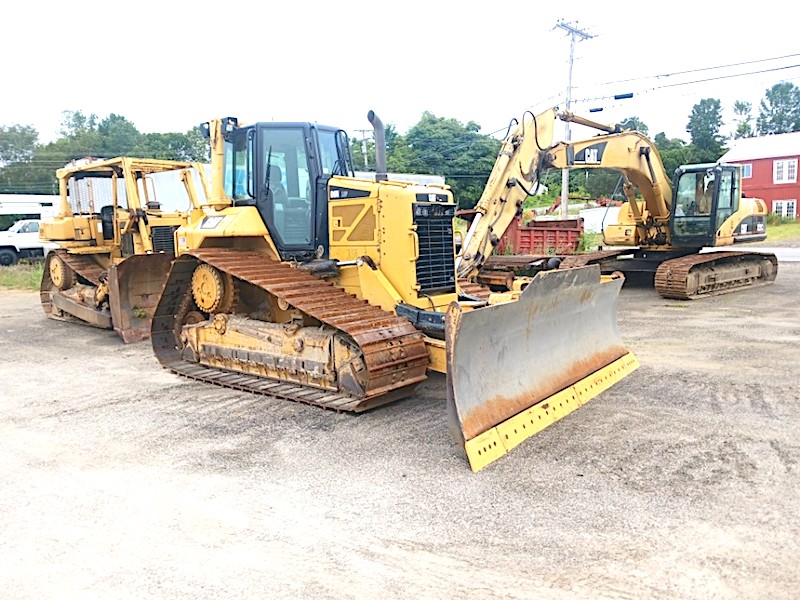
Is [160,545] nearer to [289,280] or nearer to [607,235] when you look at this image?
[289,280]

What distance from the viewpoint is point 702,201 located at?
45.1 feet

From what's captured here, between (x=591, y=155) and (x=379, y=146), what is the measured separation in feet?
23.2

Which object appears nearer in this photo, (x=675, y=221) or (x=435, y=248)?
(x=435, y=248)

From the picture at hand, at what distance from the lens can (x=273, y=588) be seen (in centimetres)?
314

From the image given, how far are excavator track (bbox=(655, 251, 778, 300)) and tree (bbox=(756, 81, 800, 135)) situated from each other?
88.6 m

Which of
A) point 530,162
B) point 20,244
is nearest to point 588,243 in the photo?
point 530,162

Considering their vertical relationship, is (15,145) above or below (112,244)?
above

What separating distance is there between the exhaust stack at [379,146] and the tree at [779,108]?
325ft

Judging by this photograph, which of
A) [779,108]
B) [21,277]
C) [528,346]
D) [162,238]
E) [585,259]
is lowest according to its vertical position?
[21,277]

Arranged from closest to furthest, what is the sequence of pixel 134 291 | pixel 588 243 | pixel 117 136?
pixel 134 291
pixel 588 243
pixel 117 136

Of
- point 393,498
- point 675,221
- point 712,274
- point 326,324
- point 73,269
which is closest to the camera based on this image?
point 393,498

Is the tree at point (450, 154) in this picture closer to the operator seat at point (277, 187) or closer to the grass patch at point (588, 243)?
the grass patch at point (588, 243)

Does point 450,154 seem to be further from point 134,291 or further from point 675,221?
A: point 134,291

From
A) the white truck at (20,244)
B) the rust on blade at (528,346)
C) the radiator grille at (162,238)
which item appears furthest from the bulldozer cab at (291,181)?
the white truck at (20,244)
